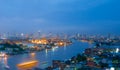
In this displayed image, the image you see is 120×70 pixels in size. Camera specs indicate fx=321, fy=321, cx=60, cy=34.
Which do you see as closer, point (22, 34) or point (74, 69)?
point (74, 69)

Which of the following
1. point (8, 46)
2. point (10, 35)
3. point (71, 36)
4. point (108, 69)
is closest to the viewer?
point (108, 69)

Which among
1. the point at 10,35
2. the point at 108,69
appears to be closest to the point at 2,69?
the point at 108,69

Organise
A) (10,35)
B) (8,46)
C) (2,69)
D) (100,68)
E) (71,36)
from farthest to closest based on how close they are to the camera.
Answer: (71,36)
(10,35)
(8,46)
(2,69)
(100,68)

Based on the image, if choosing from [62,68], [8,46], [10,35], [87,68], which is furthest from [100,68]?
[10,35]

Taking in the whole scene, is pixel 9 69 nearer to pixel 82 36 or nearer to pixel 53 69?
pixel 53 69

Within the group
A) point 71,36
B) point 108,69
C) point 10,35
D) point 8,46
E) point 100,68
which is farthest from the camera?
point 71,36

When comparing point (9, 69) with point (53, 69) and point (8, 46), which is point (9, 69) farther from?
point (8, 46)

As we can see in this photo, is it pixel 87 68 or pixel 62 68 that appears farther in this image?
pixel 62 68

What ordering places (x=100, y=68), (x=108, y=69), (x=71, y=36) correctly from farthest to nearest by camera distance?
1. (x=71, y=36)
2. (x=100, y=68)
3. (x=108, y=69)
